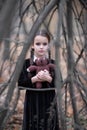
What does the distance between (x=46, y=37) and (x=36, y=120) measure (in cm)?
62

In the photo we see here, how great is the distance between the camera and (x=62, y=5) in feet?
6.12

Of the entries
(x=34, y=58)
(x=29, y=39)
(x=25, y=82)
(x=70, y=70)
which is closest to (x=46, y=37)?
(x=34, y=58)

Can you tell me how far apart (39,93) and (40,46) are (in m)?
0.38

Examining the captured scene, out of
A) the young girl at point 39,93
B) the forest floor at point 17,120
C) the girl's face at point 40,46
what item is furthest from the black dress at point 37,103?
the forest floor at point 17,120

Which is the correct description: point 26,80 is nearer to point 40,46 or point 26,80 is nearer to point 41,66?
point 41,66

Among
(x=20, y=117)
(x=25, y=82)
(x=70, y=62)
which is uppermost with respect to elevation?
(x=70, y=62)

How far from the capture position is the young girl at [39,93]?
2.88m

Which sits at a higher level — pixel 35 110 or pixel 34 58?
pixel 34 58

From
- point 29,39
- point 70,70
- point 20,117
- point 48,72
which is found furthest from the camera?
point 20,117

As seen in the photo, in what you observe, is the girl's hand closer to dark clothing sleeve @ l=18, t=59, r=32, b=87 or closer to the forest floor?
dark clothing sleeve @ l=18, t=59, r=32, b=87

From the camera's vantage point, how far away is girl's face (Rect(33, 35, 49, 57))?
112 inches

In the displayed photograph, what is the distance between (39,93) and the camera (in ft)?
10.0

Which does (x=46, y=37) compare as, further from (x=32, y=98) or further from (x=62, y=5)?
(x=62, y=5)

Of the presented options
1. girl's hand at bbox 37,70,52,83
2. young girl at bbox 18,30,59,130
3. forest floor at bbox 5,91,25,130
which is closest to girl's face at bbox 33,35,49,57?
young girl at bbox 18,30,59,130
